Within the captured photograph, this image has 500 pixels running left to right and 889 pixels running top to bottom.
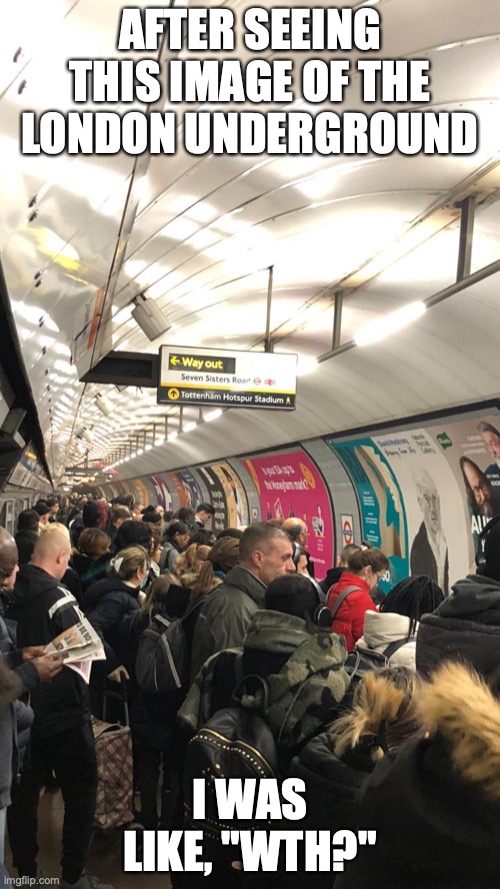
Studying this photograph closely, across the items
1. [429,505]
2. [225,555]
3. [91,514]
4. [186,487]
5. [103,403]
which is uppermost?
[103,403]

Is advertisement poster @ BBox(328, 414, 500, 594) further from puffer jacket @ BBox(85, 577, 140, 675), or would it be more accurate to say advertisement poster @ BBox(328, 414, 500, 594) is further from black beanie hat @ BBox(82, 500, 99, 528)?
puffer jacket @ BBox(85, 577, 140, 675)

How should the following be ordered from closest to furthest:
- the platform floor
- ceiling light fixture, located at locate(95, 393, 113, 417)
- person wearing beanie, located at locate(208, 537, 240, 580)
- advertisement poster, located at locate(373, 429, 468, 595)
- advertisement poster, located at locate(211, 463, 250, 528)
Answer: the platform floor
person wearing beanie, located at locate(208, 537, 240, 580)
advertisement poster, located at locate(373, 429, 468, 595)
ceiling light fixture, located at locate(95, 393, 113, 417)
advertisement poster, located at locate(211, 463, 250, 528)

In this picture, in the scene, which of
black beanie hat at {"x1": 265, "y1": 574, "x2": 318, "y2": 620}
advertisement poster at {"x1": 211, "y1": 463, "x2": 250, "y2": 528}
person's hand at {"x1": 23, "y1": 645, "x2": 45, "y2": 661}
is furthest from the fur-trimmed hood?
advertisement poster at {"x1": 211, "y1": 463, "x2": 250, "y2": 528}

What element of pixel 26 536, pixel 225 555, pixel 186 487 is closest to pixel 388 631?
pixel 225 555

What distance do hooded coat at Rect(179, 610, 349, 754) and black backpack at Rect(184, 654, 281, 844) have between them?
5 centimetres

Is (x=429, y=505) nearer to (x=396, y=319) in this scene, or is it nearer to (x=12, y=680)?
(x=396, y=319)

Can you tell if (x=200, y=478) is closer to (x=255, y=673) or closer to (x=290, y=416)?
(x=290, y=416)

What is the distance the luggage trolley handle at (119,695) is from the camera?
5.95 m

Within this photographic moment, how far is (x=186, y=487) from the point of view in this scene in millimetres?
31062

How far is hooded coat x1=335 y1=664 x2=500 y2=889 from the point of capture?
1569 mm

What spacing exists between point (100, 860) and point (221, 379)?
20.0 feet

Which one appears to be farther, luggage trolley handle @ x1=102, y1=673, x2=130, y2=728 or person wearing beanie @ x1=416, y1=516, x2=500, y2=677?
luggage trolley handle @ x1=102, y1=673, x2=130, y2=728

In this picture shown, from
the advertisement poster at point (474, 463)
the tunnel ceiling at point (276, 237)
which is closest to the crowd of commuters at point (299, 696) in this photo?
the tunnel ceiling at point (276, 237)

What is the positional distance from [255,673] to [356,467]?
1186 cm
